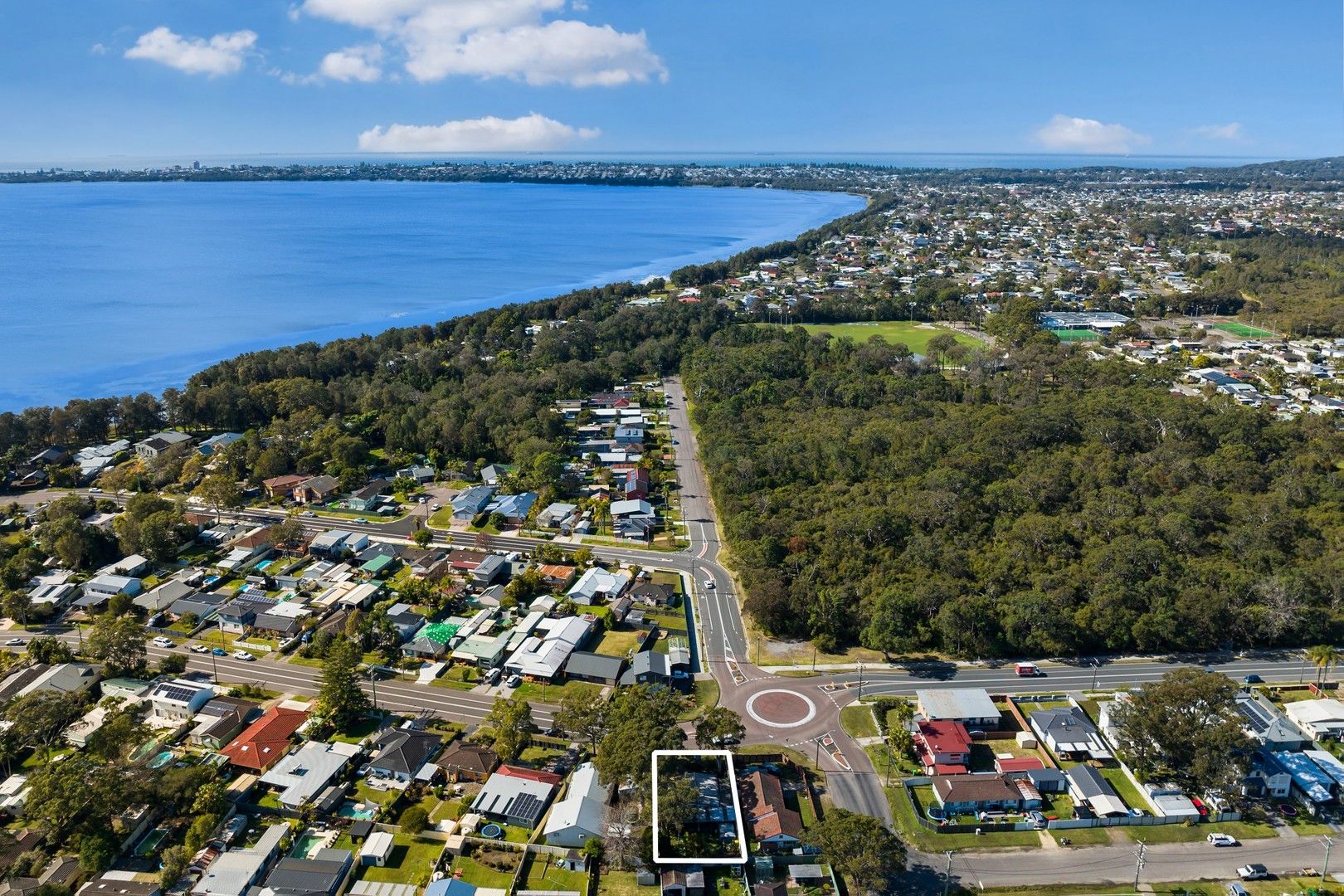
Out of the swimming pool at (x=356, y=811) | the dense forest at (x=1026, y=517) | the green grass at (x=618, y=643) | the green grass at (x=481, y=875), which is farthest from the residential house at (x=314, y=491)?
the green grass at (x=481, y=875)

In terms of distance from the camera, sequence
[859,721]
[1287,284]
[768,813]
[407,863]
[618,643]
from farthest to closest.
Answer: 1. [1287,284]
2. [618,643]
3. [859,721]
4. [768,813]
5. [407,863]

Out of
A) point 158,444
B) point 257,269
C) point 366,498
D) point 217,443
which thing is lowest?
point 366,498

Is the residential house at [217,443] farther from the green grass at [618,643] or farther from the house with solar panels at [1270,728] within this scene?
the house with solar panels at [1270,728]

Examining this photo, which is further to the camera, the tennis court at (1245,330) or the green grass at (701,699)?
the tennis court at (1245,330)

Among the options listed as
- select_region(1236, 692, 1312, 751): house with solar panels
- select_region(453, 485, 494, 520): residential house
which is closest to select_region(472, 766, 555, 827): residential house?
select_region(1236, 692, 1312, 751): house with solar panels

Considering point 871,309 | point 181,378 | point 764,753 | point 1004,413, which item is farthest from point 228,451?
point 871,309

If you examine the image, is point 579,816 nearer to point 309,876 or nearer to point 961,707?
point 309,876

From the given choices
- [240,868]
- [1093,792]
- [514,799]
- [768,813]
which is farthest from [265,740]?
[1093,792]
